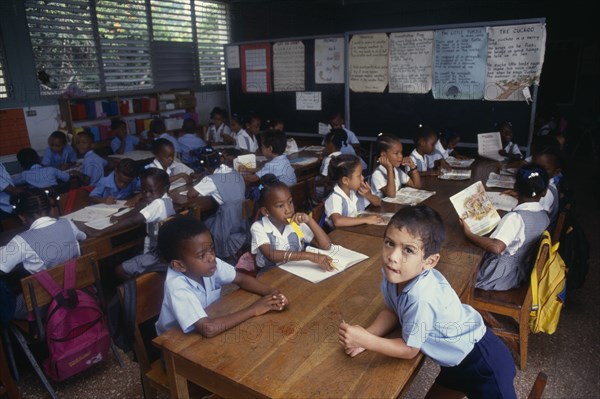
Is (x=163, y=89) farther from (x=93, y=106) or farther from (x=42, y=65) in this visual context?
(x=42, y=65)

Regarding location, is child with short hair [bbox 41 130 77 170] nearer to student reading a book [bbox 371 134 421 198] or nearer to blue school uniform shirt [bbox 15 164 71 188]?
blue school uniform shirt [bbox 15 164 71 188]

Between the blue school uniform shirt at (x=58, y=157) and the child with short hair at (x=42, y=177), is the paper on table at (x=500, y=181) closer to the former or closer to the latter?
the child with short hair at (x=42, y=177)

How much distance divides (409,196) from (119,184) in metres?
2.09

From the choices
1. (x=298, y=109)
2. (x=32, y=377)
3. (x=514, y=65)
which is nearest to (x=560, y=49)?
(x=514, y=65)

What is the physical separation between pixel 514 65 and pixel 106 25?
5.23m

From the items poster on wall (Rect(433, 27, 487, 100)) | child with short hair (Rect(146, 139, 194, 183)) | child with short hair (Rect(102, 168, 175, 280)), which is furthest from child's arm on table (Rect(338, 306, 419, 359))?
poster on wall (Rect(433, 27, 487, 100))

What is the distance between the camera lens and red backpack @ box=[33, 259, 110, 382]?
1910 millimetres

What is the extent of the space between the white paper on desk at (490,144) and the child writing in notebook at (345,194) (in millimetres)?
2023

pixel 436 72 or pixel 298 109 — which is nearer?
pixel 436 72

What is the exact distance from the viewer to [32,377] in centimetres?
230

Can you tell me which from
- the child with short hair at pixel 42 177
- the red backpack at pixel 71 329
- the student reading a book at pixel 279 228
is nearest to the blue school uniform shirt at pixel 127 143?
the child with short hair at pixel 42 177

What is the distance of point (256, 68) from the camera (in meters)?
5.82

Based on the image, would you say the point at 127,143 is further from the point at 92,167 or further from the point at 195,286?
the point at 195,286

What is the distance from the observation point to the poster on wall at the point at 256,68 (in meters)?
5.69
